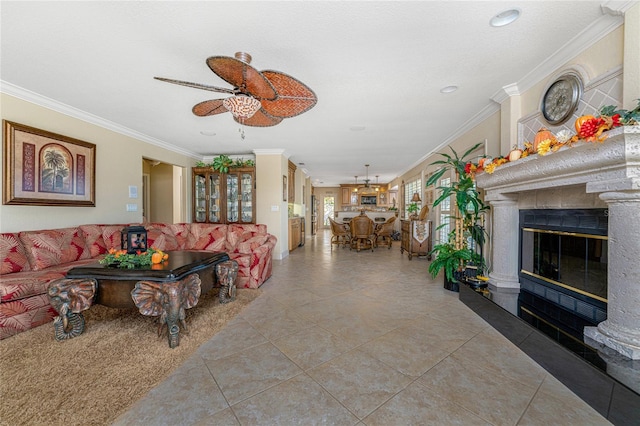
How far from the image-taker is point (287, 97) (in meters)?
1.85

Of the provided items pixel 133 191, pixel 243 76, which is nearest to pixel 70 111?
pixel 133 191

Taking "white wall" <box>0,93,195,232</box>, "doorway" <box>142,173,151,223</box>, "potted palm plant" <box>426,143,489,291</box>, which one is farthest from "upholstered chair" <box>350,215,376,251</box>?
"doorway" <box>142,173,151,223</box>

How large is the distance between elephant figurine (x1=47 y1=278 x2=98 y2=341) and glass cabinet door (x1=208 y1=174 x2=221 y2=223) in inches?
148

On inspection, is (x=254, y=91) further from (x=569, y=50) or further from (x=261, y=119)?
(x=569, y=50)

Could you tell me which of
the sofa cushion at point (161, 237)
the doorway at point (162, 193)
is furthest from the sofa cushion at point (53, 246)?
the doorway at point (162, 193)

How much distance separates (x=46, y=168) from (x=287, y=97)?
11.3 feet

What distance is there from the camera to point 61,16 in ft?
5.76

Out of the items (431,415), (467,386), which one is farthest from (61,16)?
(467,386)

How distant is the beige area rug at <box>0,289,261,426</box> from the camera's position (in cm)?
137

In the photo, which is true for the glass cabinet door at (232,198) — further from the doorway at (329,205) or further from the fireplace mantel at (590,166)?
the doorway at (329,205)

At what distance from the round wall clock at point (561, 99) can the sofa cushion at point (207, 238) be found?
14.7 feet

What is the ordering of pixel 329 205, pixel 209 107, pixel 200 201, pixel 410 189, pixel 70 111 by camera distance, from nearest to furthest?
1. pixel 209 107
2. pixel 70 111
3. pixel 200 201
4. pixel 410 189
5. pixel 329 205

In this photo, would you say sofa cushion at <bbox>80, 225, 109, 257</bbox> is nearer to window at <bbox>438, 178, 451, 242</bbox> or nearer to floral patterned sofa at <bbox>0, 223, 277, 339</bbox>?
floral patterned sofa at <bbox>0, 223, 277, 339</bbox>

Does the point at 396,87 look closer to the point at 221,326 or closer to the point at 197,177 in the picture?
the point at 221,326
